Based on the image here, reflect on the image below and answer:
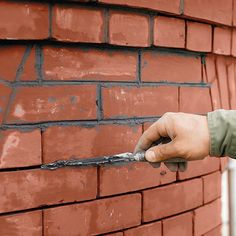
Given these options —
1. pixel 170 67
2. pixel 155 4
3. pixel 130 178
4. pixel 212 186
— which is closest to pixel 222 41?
pixel 170 67

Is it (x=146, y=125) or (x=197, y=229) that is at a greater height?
(x=146, y=125)

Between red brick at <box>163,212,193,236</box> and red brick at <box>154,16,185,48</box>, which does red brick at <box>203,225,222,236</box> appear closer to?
red brick at <box>163,212,193,236</box>

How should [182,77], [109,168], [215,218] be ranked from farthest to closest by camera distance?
[215,218]
[182,77]
[109,168]

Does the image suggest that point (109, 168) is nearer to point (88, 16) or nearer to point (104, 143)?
point (104, 143)

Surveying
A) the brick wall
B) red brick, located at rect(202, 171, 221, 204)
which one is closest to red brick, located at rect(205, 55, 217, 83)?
the brick wall

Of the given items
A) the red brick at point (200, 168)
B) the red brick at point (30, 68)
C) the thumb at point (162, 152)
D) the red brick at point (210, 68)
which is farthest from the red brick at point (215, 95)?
the red brick at point (30, 68)

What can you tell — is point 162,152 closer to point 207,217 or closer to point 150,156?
point 150,156

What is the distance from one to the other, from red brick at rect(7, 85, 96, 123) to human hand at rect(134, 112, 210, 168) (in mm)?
221

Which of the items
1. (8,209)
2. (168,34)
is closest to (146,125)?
(168,34)

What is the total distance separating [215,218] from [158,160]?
746 millimetres

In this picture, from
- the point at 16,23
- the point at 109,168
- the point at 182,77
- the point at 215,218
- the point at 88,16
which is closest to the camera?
the point at 16,23

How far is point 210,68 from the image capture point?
5.61 ft

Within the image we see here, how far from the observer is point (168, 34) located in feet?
4.83

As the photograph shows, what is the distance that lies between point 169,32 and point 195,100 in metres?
0.31
